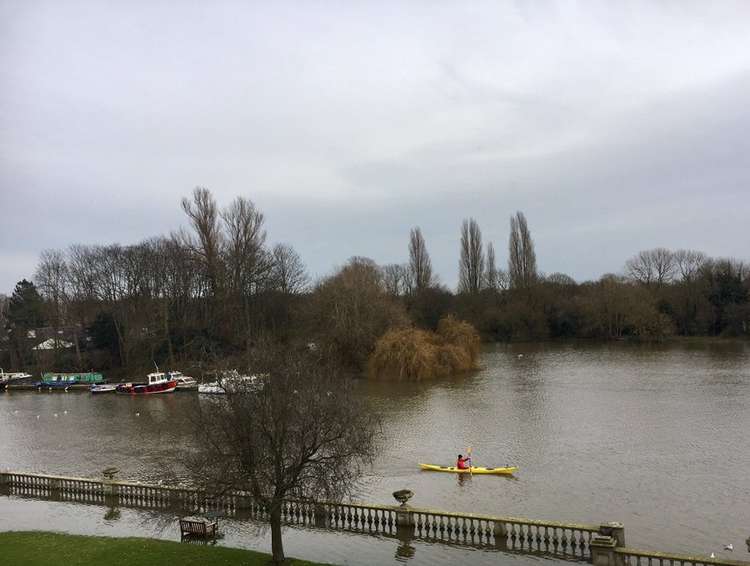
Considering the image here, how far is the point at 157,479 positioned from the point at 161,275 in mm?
50815

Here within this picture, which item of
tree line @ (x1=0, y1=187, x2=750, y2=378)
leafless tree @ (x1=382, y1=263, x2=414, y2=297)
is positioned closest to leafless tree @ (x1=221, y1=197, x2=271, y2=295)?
tree line @ (x1=0, y1=187, x2=750, y2=378)

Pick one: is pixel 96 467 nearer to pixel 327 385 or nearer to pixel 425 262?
pixel 327 385

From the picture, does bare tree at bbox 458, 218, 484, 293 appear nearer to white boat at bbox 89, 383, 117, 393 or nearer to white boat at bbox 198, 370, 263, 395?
white boat at bbox 89, 383, 117, 393

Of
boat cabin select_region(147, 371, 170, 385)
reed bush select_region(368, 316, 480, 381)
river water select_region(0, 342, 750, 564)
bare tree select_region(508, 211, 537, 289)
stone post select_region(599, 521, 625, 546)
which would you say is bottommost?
river water select_region(0, 342, 750, 564)

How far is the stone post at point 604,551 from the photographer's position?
15.2m

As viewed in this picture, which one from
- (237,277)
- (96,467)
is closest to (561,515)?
(96,467)

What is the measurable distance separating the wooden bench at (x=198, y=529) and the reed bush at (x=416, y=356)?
33.7 meters

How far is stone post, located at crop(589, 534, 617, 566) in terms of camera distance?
15.2 m

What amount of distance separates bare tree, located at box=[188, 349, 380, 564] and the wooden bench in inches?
147

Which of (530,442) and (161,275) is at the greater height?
(161,275)

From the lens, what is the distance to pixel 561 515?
19.8m

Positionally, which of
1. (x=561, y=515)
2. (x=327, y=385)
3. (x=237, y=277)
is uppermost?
(x=237, y=277)

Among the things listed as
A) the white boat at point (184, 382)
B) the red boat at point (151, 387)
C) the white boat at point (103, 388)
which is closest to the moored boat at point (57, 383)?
the white boat at point (103, 388)

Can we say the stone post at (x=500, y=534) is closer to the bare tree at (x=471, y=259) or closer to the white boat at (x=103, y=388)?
the white boat at (x=103, y=388)
